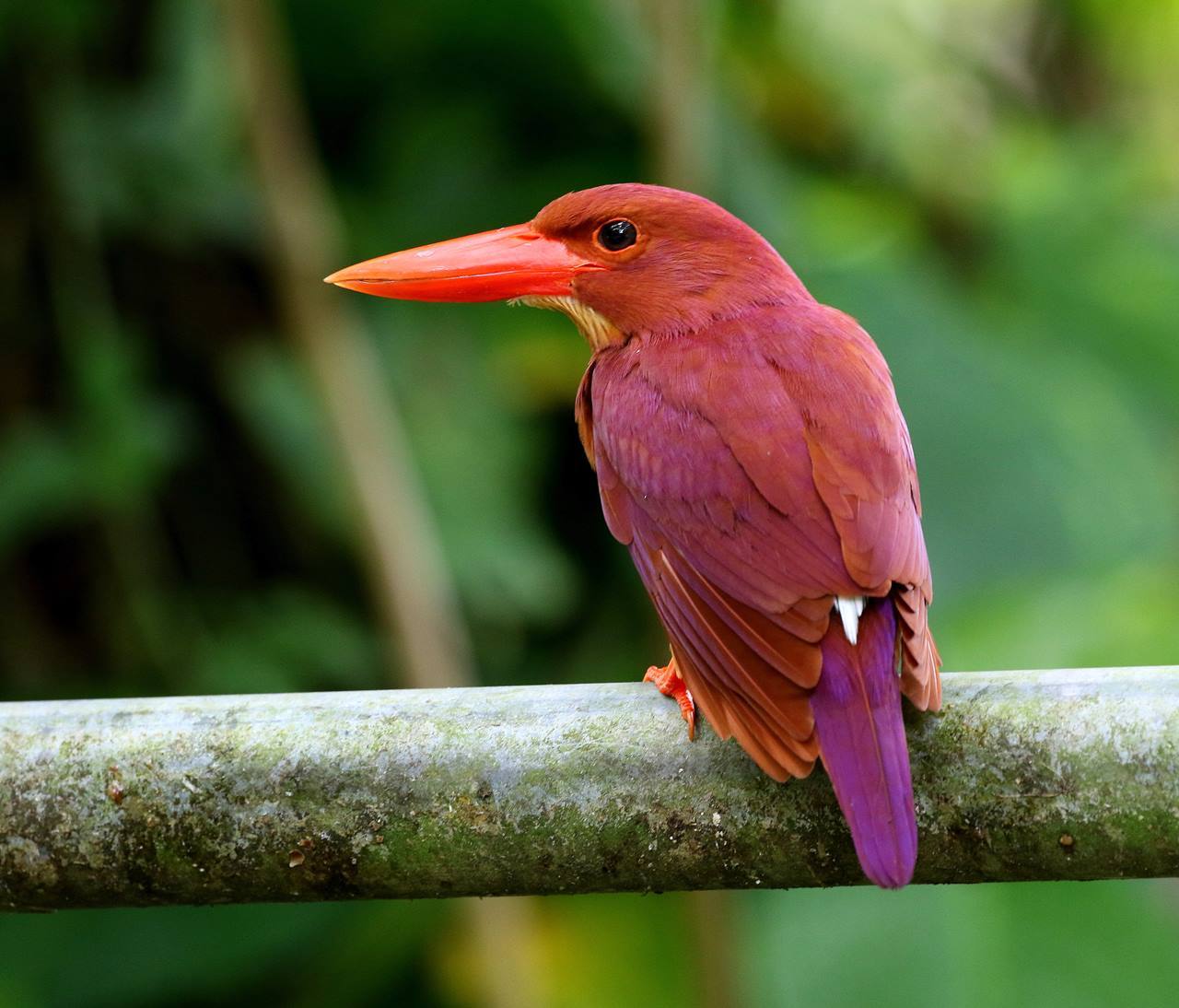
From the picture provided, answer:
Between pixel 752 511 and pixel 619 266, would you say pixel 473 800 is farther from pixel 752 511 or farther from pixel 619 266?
pixel 619 266

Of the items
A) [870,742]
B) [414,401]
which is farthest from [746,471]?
[414,401]

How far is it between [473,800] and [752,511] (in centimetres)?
46

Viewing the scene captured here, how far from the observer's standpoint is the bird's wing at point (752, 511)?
5.26 feet

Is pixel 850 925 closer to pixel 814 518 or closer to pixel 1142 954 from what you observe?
pixel 1142 954

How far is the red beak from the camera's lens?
216cm

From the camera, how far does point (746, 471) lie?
177cm

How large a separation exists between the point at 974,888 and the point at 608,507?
2.99ft

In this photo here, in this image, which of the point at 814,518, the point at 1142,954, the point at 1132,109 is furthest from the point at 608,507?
the point at 1132,109

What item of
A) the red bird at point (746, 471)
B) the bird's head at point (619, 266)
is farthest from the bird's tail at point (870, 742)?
the bird's head at point (619, 266)

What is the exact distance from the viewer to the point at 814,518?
1701mm

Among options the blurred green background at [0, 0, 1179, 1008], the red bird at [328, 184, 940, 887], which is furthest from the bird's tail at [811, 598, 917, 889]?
the blurred green background at [0, 0, 1179, 1008]

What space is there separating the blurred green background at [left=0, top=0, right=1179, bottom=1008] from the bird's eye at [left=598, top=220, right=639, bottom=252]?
88cm

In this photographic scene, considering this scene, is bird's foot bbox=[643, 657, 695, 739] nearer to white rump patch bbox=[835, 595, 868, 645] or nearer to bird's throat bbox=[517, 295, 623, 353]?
white rump patch bbox=[835, 595, 868, 645]

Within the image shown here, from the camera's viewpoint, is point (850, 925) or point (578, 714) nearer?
point (578, 714)
